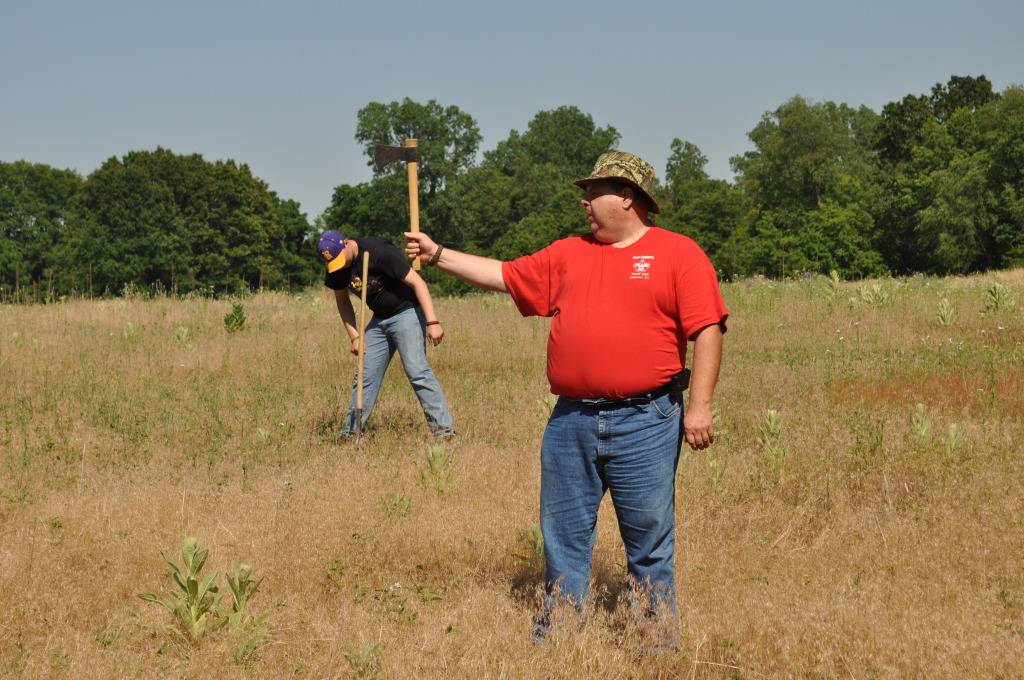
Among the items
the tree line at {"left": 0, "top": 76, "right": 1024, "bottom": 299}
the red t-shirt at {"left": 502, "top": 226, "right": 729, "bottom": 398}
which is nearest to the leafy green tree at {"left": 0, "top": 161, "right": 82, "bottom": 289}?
the tree line at {"left": 0, "top": 76, "right": 1024, "bottom": 299}

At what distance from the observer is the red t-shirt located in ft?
12.4

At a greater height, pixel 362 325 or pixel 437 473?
pixel 362 325

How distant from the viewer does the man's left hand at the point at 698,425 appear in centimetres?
382

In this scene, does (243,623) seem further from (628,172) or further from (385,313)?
(385,313)

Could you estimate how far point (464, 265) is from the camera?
4.10m

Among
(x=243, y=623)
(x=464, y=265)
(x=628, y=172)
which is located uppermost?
(x=628, y=172)

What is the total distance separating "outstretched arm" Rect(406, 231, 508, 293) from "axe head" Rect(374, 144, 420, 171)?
1380 millimetres

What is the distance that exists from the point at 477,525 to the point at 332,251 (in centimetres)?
294

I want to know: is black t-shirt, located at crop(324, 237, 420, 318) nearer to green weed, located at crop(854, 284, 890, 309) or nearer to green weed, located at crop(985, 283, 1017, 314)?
green weed, located at crop(854, 284, 890, 309)

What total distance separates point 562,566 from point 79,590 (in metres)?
2.51

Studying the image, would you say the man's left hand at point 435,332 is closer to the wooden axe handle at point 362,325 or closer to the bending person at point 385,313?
the bending person at point 385,313

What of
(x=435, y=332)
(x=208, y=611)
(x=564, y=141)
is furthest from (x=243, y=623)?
(x=564, y=141)

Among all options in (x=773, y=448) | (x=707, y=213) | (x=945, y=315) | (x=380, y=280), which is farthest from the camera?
(x=707, y=213)

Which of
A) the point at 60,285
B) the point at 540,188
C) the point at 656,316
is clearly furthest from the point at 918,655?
the point at 540,188
